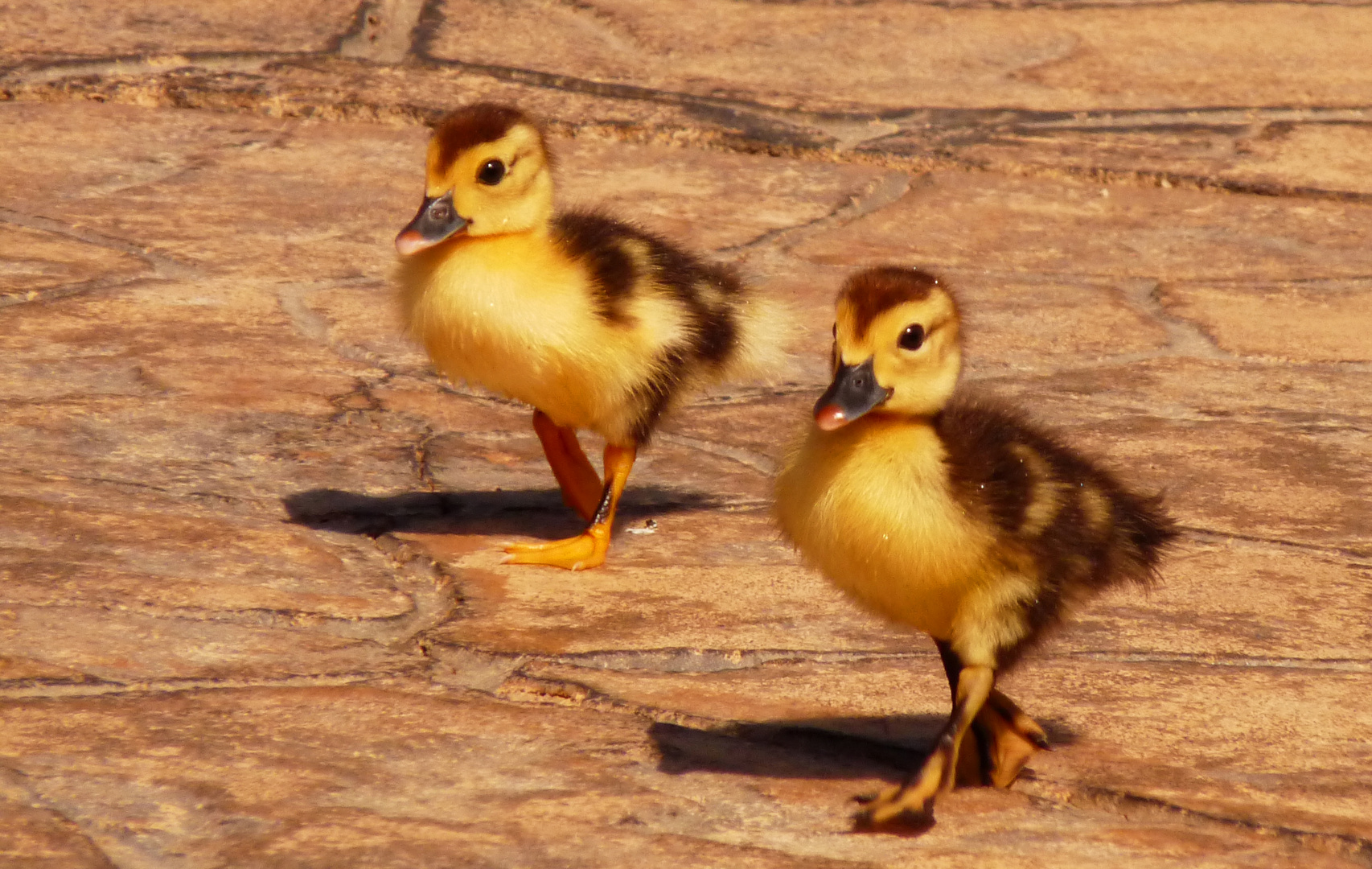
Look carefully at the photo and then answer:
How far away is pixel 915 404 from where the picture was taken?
343 cm

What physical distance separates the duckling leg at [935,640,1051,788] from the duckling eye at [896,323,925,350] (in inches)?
21.4

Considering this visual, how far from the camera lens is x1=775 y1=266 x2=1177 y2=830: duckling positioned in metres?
3.24

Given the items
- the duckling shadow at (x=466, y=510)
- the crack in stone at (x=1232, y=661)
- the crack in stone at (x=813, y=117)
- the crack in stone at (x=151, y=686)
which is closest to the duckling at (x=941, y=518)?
the crack in stone at (x=1232, y=661)

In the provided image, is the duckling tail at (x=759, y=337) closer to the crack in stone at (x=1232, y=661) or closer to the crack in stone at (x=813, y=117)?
the crack in stone at (x=1232, y=661)

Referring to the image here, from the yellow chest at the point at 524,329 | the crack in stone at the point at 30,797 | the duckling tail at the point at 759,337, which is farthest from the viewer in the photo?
the duckling tail at the point at 759,337

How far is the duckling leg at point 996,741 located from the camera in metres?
3.35

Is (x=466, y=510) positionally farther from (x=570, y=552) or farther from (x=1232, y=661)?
(x=1232, y=661)

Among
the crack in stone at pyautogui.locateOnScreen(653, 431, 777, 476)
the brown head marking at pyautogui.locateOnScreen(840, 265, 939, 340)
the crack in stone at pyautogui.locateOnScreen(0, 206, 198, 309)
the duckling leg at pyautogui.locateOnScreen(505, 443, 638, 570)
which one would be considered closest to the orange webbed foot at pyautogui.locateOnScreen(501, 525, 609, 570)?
the duckling leg at pyautogui.locateOnScreen(505, 443, 638, 570)

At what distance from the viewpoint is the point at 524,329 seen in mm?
4449

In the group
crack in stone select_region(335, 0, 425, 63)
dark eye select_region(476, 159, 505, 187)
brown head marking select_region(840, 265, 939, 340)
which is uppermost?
crack in stone select_region(335, 0, 425, 63)

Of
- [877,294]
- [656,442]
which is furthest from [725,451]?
[877,294]

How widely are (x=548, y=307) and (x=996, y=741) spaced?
167 cm

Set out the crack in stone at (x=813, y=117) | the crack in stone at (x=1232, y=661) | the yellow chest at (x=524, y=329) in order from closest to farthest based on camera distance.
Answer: the crack in stone at (x=1232, y=661) → the yellow chest at (x=524, y=329) → the crack in stone at (x=813, y=117)

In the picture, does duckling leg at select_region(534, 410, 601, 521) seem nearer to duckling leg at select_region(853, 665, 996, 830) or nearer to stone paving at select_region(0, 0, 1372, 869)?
stone paving at select_region(0, 0, 1372, 869)
